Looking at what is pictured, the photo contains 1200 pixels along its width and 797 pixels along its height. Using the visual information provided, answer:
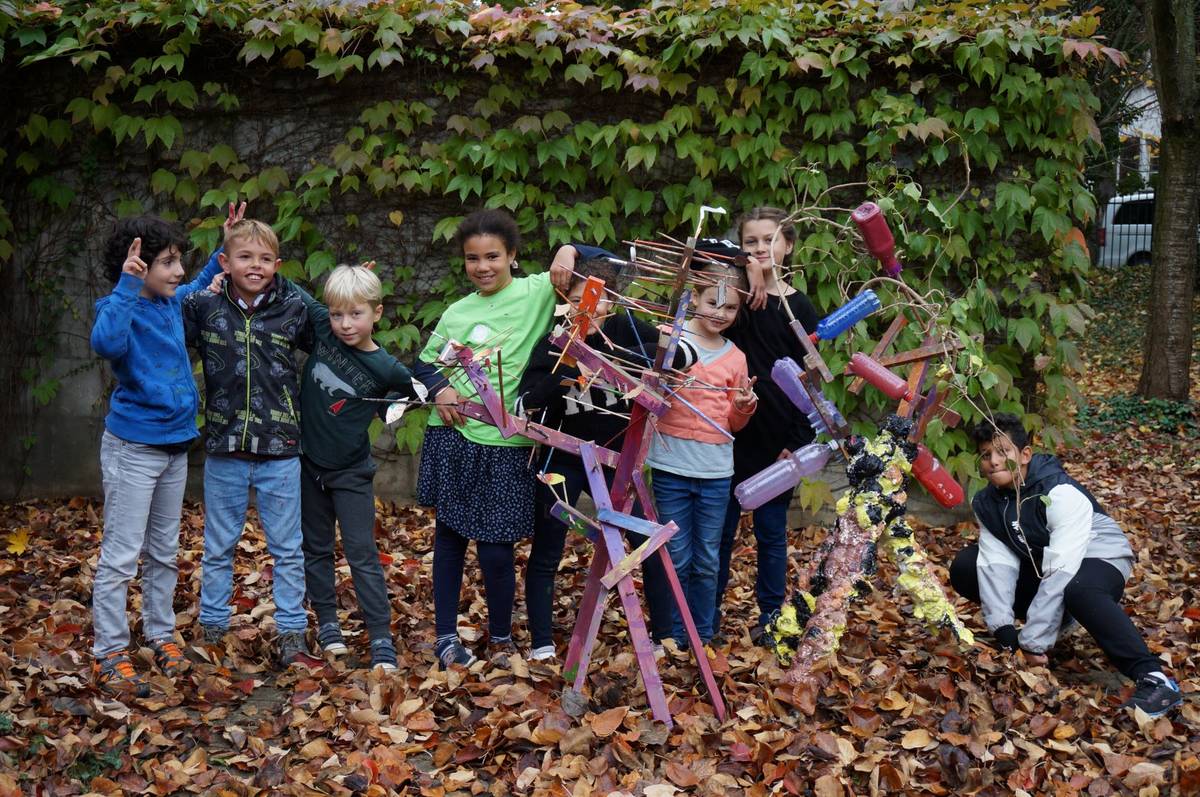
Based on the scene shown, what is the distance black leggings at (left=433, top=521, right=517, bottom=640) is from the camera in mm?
3496

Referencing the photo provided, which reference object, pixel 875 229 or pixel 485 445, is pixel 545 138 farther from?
pixel 875 229

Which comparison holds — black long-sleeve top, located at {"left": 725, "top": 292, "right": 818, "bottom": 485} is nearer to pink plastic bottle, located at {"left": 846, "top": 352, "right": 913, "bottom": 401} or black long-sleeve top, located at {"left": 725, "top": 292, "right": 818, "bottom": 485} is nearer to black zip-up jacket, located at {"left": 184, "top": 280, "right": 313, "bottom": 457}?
pink plastic bottle, located at {"left": 846, "top": 352, "right": 913, "bottom": 401}

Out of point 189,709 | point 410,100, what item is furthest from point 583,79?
point 189,709

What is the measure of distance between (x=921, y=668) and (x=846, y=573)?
568mm

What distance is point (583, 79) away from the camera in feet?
16.9

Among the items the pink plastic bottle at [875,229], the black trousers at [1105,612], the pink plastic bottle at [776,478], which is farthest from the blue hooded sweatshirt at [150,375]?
the black trousers at [1105,612]

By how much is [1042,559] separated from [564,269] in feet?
6.59

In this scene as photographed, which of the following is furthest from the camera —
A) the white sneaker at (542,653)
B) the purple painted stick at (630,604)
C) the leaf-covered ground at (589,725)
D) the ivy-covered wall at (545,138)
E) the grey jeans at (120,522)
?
the ivy-covered wall at (545,138)

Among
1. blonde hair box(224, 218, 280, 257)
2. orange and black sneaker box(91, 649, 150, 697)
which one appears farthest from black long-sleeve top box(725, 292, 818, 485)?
orange and black sneaker box(91, 649, 150, 697)

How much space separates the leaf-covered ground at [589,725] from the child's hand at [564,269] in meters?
1.27

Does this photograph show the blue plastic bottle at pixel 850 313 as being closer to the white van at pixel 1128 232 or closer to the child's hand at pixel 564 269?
the child's hand at pixel 564 269

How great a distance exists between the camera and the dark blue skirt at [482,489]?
3.44 m

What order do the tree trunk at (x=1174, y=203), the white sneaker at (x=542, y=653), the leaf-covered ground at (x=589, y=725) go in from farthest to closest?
the tree trunk at (x=1174, y=203) → the white sneaker at (x=542, y=653) → the leaf-covered ground at (x=589, y=725)

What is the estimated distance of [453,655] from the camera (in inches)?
139
